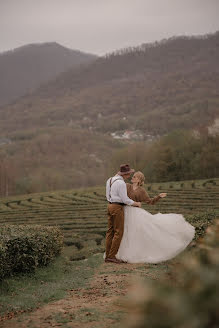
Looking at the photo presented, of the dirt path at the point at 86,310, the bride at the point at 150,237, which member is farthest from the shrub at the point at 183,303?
the bride at the point at 150,237

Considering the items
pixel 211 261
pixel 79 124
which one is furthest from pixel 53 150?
pixel 211 261

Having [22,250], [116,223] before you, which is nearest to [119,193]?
[116,223]

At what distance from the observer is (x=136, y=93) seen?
142375mm

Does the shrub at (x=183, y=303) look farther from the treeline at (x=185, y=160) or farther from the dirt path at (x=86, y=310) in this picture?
the treeline at (x=185, y=160)

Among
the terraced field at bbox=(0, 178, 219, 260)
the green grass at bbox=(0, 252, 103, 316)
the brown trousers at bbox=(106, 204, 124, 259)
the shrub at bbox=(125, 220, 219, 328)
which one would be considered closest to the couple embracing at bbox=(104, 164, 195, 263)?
the brown trousers at bbox=(106, 204, 124, 259)

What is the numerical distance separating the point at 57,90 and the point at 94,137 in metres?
73.7

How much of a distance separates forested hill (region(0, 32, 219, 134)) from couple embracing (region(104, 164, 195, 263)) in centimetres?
8556

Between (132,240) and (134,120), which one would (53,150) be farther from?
(132,240)

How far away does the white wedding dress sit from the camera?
8.88 meters

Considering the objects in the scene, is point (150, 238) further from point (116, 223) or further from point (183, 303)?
point (183, 303)

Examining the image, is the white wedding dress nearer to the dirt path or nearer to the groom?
the groom

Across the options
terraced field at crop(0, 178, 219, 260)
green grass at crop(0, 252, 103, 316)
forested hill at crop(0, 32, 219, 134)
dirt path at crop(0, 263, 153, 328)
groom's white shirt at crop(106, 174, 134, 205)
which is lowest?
terraced field at crop(0, 178, 219, 260)

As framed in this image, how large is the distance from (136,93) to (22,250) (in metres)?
136

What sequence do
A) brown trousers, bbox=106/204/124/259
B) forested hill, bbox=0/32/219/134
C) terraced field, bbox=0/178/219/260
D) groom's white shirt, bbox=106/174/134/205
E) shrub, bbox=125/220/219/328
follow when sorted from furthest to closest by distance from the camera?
forested hill, bbox=0/32/219/134
terraced field, bbox=0/178/219/260
brown trousers, bbox=106/204/124/259
groom's white shirt, bbox=106/174/134/205
shrub, bbox=125/220/219/328
